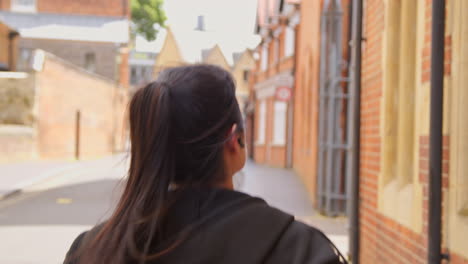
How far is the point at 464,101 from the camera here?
313 cm

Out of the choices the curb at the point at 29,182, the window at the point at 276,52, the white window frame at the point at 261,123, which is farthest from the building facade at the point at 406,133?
the white window frame at the point at 261,123

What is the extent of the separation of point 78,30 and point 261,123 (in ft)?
68.2

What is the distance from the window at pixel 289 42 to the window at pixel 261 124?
479 cm

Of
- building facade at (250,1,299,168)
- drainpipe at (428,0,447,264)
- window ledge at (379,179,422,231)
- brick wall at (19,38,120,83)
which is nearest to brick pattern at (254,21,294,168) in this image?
building facade at (250,1,299,168)

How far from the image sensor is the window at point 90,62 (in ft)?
145

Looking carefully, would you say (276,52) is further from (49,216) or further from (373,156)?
(373,156)

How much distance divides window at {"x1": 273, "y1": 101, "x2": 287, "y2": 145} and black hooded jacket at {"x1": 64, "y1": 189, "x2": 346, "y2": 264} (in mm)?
23559

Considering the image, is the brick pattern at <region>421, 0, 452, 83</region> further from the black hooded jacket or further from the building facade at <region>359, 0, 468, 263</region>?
the black hooded jacket

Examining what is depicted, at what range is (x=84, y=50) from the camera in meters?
44.3

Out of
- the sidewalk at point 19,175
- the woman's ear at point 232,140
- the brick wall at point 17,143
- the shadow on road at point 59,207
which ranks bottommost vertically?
the shadow on road at point 59,207

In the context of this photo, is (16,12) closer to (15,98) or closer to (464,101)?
(15,98)

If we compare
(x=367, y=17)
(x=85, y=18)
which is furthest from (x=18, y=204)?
(x=85, y=18)

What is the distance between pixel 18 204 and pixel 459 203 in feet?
34.5

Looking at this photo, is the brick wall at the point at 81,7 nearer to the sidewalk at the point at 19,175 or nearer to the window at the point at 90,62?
the window at the point at 90,62
